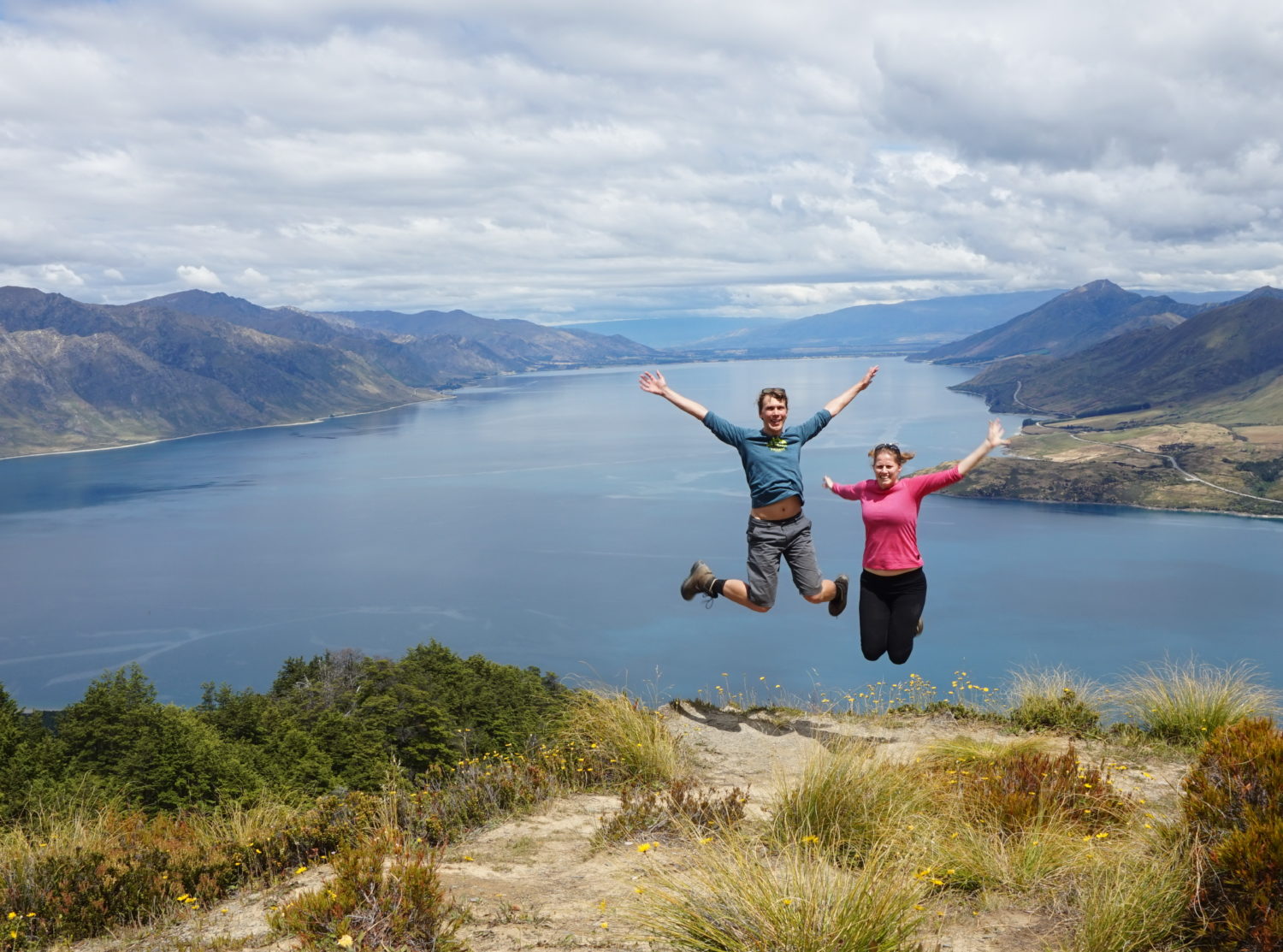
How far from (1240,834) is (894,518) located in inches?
168

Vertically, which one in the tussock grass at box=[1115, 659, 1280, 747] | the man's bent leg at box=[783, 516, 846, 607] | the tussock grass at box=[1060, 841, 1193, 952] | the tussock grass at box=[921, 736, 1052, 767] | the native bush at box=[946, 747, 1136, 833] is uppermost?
the man's bent leg at box=[783, 516, 846, 607]

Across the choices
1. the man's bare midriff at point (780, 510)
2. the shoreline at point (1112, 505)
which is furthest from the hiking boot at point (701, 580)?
the shoreline at point (1112, 505)

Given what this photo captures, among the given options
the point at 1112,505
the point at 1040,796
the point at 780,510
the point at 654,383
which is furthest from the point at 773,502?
the point at 1112,505

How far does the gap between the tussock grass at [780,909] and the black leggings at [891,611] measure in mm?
3958

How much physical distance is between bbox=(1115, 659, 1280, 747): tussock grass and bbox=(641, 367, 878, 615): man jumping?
10.6 feet

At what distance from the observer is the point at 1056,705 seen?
31.2 feet

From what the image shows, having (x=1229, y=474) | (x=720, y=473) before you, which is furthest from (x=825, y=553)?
(x=1229, y=474)

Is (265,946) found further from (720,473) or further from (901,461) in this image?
(720,473)

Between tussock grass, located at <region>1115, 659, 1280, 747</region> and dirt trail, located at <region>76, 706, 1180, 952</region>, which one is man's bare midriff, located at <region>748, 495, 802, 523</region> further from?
tussock grass, located at <region>1115, 659, 1280, 747</region>

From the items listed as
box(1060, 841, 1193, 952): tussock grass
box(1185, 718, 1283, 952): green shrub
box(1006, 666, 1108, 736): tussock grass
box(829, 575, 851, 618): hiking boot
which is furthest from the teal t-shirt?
box(1060, 841, 1193, 952): tussock grass

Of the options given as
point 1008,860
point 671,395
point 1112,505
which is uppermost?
point 671,395

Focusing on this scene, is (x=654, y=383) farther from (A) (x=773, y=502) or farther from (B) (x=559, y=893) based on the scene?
(B) (x=559, y=893)

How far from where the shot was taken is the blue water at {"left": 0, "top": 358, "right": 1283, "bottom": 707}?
7844 cm

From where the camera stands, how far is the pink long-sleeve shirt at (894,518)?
26.3ft
